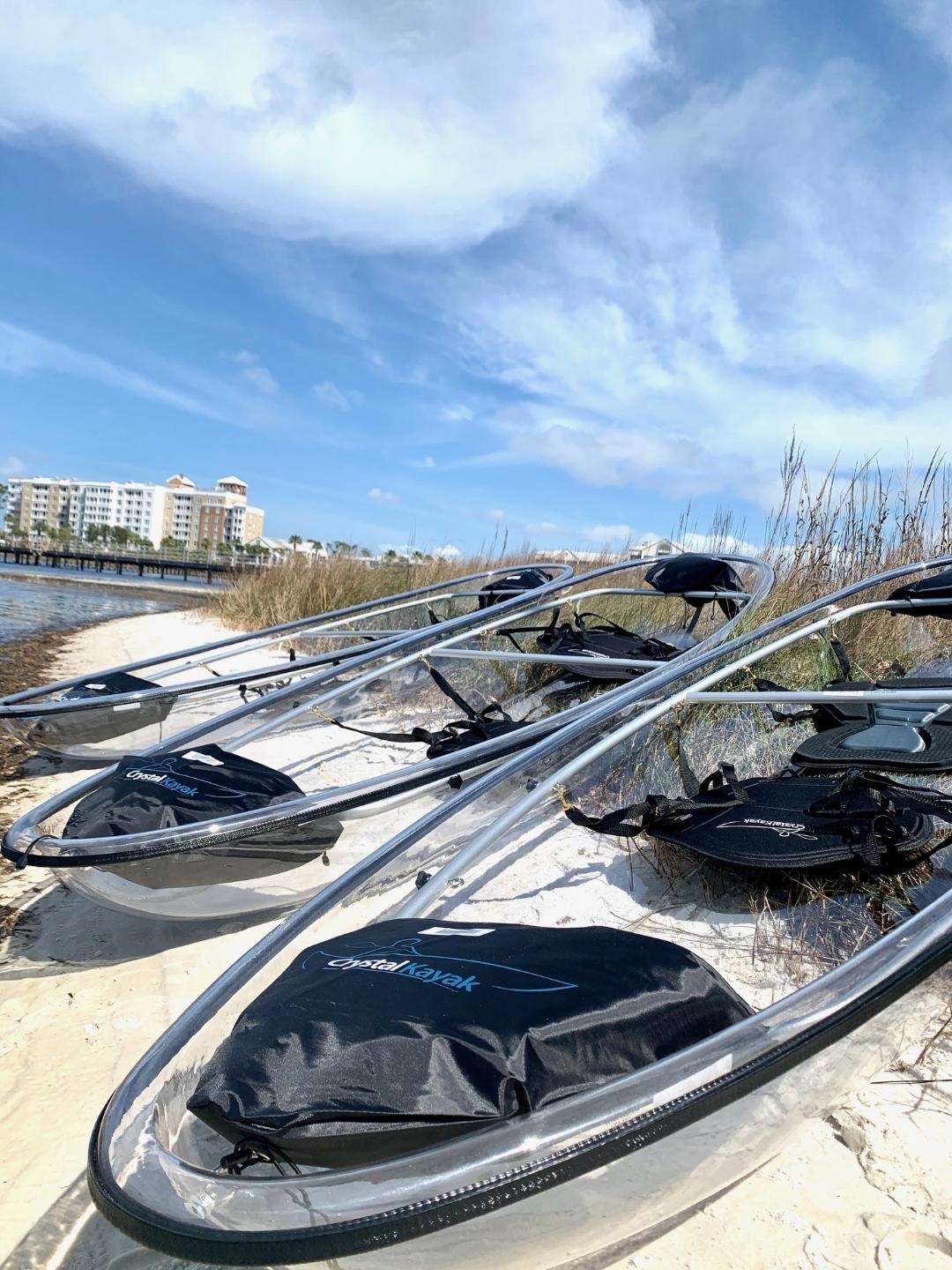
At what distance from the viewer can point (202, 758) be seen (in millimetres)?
2738

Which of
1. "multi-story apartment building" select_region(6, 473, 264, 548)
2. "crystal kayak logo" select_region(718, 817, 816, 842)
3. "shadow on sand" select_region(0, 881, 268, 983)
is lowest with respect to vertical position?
"shadow on sand" select_region(0, 881, 268, 983)

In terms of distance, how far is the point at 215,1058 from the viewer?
50.8 inches

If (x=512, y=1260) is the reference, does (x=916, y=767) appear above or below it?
above

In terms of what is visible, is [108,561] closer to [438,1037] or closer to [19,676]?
[19,676]

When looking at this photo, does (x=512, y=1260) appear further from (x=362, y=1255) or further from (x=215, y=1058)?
(x=215, y=1058)

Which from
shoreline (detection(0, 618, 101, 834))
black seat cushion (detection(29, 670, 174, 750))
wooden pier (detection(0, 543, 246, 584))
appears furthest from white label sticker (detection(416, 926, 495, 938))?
wooden pier (detection(0, 543, 246, 584))

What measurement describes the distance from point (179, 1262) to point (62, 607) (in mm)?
16642

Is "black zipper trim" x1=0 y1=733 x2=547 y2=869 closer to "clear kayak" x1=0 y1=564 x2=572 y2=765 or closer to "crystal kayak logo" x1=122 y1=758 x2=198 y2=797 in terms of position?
"crystal kayak logo" x1=122 y1=758 x2=198 y2=797

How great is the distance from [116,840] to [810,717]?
6.92ft

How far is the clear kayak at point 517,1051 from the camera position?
3.44 feet

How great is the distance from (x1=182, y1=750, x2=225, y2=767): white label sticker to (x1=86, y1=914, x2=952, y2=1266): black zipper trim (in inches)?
63.0

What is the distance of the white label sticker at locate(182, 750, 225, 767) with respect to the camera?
270 cm

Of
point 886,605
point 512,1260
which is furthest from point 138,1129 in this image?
point 886,605

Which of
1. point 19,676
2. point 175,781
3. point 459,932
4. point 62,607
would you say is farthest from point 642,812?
point 62,607
